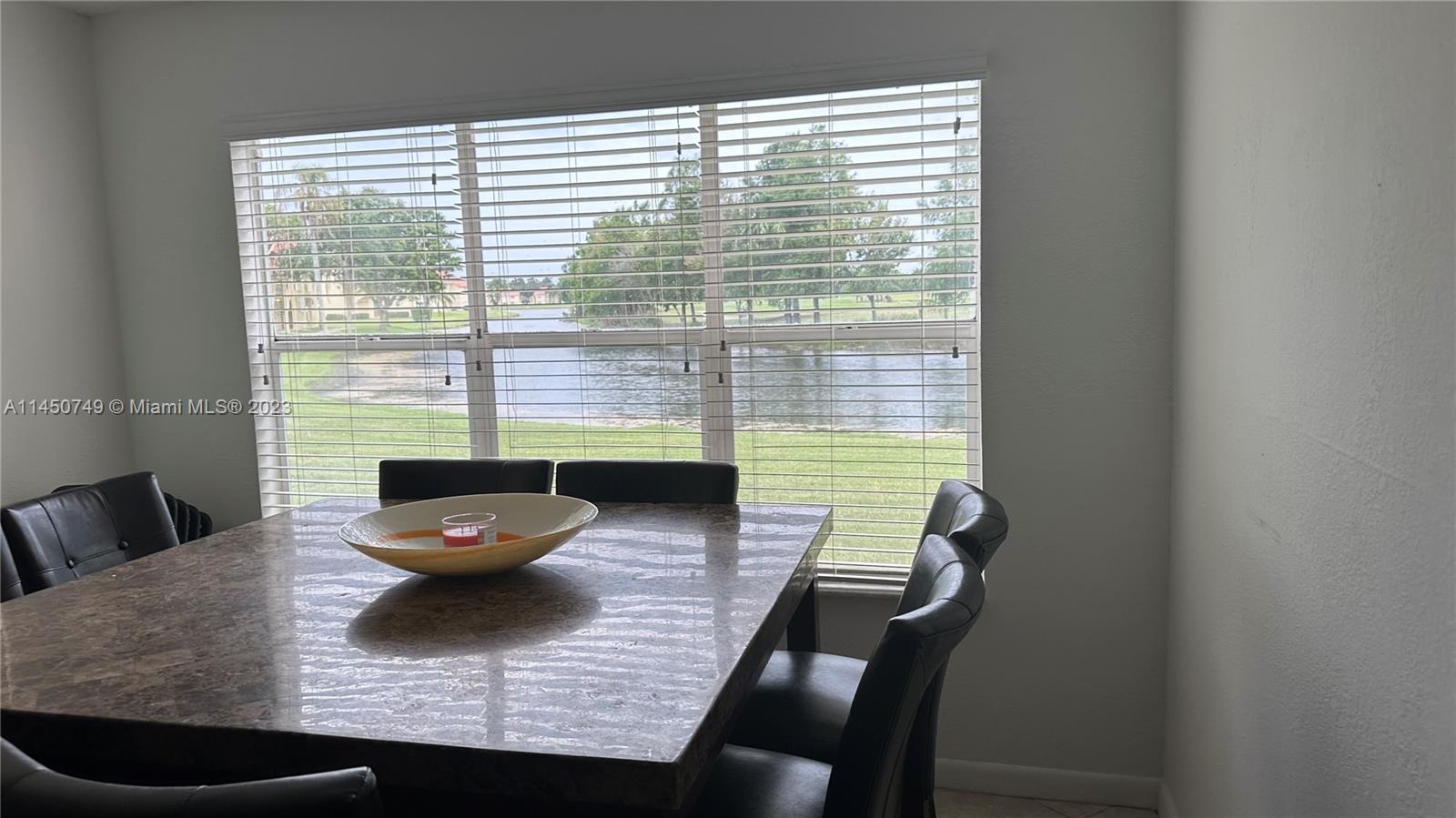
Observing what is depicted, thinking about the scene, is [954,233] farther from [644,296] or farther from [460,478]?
[460,478]

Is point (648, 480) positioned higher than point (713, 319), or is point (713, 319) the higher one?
point (713, 319)

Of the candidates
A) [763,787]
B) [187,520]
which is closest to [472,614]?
[763,787]

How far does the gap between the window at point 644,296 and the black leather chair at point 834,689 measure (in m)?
0.76

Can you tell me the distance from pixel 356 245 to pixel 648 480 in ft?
4.61

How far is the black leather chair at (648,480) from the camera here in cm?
229

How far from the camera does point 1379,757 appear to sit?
110cm

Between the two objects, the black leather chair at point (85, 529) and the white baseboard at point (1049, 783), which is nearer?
the black leather chair at point (85, 529)

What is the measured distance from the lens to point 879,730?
3.79 ft

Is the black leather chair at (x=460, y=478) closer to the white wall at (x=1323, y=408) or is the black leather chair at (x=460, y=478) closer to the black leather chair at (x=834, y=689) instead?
the black leather chair at (x=834, y=689)

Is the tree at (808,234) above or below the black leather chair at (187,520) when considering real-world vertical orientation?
above

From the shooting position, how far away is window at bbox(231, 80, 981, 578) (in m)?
2.56

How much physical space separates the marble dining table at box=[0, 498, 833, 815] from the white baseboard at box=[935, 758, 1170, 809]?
114 centimetres

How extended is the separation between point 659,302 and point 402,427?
100 cm

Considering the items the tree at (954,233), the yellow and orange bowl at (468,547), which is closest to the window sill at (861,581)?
the tree at (954,233)
